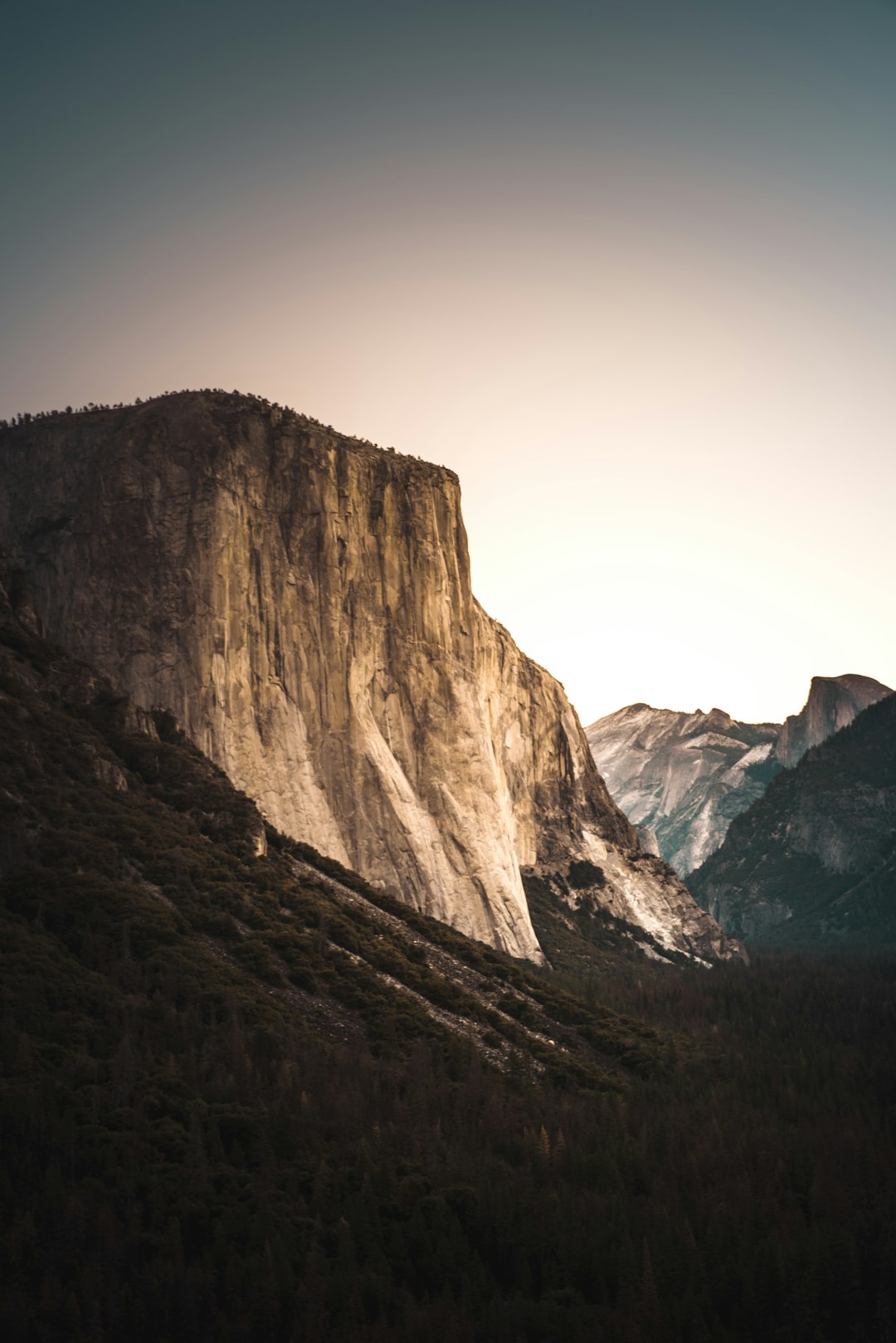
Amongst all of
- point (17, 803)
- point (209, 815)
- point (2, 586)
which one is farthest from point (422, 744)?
point (17, 803)

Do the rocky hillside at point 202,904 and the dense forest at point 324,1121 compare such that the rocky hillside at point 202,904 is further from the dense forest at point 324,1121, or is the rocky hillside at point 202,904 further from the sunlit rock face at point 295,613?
the sunlit rock face at point 295,613

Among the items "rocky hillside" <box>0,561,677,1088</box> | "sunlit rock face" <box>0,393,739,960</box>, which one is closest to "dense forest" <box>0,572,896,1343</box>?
"rocky hillside" <box>0,561,677,1088</box>

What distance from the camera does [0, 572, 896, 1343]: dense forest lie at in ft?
194

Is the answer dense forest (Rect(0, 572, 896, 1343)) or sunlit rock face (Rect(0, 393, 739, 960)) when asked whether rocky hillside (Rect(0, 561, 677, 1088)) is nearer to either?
dense forest (Rect(0, 572, 896, 1343))

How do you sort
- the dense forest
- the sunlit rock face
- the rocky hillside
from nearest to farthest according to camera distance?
the dense forest
the rocky hillside
the sunlit rock face

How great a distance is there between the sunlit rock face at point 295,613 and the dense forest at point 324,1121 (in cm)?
1074

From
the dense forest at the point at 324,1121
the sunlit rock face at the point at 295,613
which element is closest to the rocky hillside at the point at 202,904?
the dense forest at the point at 324,1121

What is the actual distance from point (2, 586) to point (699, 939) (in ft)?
409

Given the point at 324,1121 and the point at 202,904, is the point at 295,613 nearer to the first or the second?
the point at 202,904

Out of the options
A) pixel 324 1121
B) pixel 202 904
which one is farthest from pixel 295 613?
pixel 324 1121

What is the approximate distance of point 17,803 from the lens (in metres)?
83.4

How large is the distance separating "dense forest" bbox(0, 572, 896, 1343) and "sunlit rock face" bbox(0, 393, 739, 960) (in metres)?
10.7

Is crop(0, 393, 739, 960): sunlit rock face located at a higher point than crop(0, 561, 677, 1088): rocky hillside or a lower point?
higher

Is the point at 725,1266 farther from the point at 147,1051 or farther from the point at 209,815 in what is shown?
the point at 209,815
